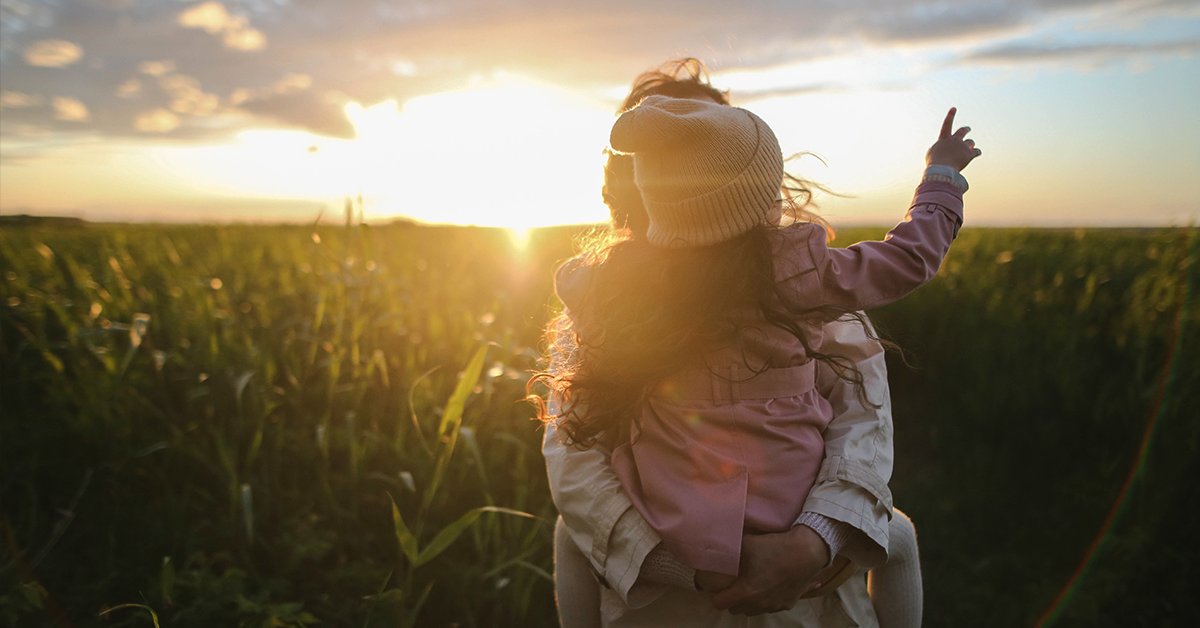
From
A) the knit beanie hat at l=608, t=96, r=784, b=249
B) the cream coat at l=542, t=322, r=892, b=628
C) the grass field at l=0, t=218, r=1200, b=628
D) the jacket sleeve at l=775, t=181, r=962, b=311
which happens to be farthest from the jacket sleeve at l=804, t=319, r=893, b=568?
the grass field at l=0, t=218, r=1200, b=628

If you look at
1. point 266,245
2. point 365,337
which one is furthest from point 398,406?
point 266,245

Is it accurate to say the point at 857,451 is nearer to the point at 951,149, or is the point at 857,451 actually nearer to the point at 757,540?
the point at 757,540

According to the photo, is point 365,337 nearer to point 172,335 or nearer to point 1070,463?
point 172,335

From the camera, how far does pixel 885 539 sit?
1.19 meters

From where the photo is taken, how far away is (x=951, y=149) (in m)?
1.34

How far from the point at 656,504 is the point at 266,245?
23.0ft

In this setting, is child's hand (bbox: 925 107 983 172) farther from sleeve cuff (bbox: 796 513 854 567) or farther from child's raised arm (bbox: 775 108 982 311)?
sleeve cuff (bbox: 796 513 854 567)

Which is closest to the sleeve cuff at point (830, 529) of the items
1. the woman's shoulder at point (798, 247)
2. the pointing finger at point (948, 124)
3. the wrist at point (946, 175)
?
the woman's shoulder at point (798, 247)

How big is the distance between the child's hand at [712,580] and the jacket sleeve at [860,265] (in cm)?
54

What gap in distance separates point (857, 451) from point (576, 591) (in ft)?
2.30

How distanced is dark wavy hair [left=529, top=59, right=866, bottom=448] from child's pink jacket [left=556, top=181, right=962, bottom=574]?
0.04 metres

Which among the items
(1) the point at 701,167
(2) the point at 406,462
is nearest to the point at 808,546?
(1) the point at 701,167

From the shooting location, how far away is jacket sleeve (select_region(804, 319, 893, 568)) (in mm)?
1164

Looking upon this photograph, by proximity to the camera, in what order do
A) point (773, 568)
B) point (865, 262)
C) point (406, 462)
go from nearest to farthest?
point (773, 568)
point (865, 262)
point (406, 462)
